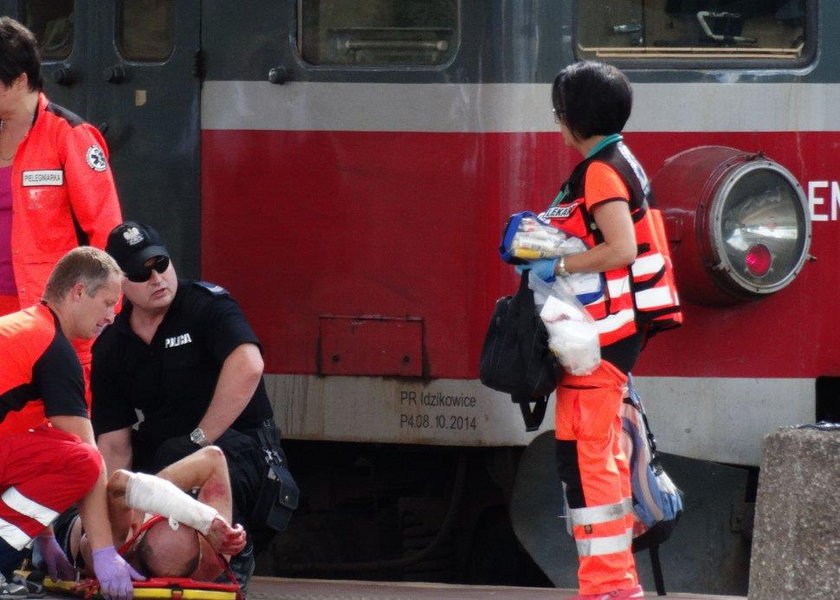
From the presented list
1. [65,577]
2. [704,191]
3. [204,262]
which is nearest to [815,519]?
[704,191]

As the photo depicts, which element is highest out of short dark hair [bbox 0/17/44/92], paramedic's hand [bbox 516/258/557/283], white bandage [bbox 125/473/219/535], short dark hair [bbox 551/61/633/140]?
short dark hair [bbox 0/17/44/92]

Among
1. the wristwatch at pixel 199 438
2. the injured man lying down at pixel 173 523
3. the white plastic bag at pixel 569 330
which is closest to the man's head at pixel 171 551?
the injured man lying down at pixel 173 523

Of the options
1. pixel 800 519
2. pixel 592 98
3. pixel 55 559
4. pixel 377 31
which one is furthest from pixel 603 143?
pixel 55 559

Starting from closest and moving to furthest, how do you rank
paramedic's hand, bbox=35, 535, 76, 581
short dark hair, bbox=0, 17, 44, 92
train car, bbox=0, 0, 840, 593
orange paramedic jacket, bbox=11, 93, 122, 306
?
1. paramedic's hand, bbox=35, 535, 76, 581
2. short dark hair, bbox=0, 17, 44, 92
3. orange paramedic jacket, bbox=11, 93, 122, 306
4. train car, bbox=0, 0, 840, 593

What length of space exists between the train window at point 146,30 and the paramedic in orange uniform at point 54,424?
4.00 feet

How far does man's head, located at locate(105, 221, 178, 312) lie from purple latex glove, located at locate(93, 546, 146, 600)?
0.82 metres

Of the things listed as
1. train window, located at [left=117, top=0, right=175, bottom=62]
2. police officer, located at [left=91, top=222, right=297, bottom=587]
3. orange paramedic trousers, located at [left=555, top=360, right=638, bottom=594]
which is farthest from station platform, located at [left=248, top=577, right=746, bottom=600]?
train window, located at [left=117, top=0, right=175, bottom=62]

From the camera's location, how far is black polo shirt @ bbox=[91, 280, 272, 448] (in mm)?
4375

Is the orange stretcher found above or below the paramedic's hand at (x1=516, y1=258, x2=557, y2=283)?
below

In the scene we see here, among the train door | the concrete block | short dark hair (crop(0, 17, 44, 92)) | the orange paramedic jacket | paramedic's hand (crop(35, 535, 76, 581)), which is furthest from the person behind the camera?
the train door

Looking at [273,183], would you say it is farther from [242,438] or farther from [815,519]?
[815,519]

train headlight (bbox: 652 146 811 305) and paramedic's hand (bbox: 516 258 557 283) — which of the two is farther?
train headlight (bbox: 652 146 811 305)

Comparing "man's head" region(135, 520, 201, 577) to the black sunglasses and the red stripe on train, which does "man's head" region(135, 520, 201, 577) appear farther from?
the red stripe on train

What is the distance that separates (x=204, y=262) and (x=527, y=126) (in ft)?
3.83
